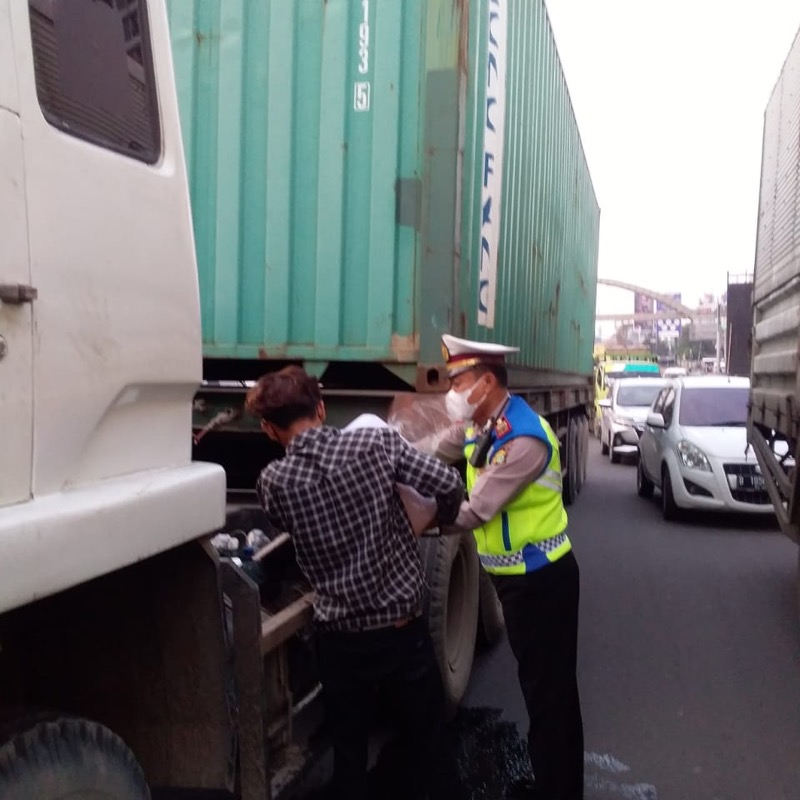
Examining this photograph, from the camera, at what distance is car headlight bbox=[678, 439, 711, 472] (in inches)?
366

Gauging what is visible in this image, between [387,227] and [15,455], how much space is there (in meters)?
2.68

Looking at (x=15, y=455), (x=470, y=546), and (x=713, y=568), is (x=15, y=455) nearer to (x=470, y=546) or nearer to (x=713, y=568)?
(x=470, y=546)

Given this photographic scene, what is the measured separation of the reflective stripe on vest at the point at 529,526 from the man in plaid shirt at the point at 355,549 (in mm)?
436

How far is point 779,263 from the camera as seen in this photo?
6500mm

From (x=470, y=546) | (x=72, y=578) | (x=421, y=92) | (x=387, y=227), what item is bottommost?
(x=470, y=546)

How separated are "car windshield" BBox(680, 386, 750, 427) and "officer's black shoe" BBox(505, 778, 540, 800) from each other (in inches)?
277

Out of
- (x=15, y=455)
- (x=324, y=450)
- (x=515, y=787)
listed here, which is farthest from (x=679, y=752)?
(x=15, y=455)

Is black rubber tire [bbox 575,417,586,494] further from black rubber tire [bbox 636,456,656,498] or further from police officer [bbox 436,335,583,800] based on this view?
police officer [bbox 436,335,583,800]

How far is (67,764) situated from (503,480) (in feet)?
5.55

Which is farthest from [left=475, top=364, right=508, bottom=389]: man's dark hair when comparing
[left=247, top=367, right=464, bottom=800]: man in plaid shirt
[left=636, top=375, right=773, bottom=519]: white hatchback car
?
[left=636, top=375, right=773, bottom=519]: white hatchback car

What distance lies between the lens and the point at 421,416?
396 cm

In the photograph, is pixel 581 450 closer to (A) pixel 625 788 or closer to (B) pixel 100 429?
(A) pixel 625 788

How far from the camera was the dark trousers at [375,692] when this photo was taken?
8.75 ft

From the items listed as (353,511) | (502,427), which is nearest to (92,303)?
(353,511)
